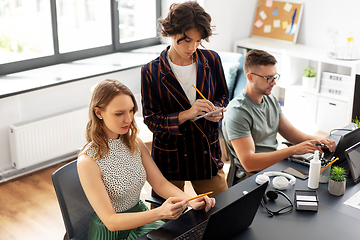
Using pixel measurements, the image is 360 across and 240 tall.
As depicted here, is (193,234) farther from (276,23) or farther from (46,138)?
(276,23)

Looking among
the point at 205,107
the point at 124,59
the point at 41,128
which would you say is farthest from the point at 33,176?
the point at 205,107

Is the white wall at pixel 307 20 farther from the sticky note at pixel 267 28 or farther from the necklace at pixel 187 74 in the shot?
the necklace at pixel 187 74

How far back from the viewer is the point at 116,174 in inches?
69.9

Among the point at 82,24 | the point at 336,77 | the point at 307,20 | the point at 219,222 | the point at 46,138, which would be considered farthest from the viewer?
the point at 307,20

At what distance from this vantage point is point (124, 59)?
4.26 m

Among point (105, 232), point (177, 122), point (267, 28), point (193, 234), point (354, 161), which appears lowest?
point (105, 232)

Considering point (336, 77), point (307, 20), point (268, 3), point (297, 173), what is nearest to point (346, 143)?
point (297, 173)

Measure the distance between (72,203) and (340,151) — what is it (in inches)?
51.3

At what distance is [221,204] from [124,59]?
9.15 feet

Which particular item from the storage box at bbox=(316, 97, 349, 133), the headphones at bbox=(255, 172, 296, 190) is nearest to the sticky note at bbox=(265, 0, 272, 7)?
the storage box at bbox=(316, 97, 349, 133)

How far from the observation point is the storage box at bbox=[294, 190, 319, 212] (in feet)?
5.63

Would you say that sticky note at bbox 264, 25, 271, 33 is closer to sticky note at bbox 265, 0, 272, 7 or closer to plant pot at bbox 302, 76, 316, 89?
sticky note at bbox 265, 0, 272, 7

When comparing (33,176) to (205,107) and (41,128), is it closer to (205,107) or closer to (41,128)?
(41,128)

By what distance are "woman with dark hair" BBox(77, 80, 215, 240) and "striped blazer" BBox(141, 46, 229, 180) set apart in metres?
0.21
